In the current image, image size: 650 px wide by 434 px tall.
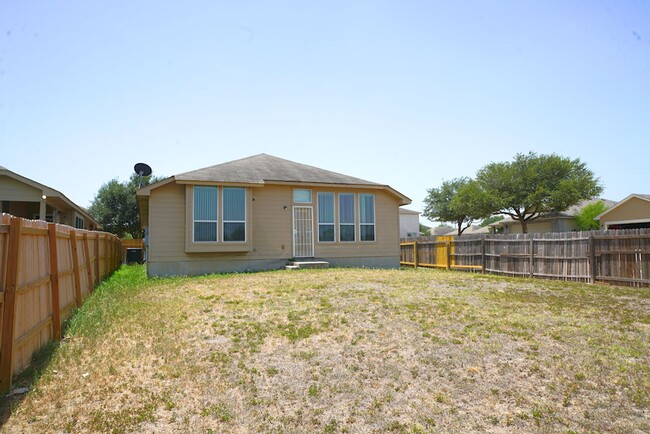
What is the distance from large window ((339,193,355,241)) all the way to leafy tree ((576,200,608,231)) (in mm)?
26098

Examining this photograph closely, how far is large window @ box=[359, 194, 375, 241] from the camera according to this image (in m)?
16.8

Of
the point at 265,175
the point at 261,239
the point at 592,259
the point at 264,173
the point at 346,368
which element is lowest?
the point at 346,368

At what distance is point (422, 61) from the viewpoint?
11727 millimetres

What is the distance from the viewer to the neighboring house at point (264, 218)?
1377cm

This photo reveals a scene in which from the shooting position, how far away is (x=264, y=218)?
1516cm

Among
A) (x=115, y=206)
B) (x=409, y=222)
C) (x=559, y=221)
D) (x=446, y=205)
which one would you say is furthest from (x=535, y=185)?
(x=115, y=206)

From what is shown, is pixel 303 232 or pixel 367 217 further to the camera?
pixel 367 217

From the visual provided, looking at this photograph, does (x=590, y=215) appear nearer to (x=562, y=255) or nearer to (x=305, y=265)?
(x=562, y=255)

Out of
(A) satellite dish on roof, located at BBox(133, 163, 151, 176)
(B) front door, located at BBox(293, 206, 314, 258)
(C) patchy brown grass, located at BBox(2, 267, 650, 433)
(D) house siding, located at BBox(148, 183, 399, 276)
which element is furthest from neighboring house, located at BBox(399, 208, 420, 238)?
(C) patchy brown grass, located at BBox(2, 267, 650, 433)

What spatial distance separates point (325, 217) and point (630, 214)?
2181 centimetres

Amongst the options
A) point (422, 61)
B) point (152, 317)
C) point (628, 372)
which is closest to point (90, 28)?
point (152, 317)

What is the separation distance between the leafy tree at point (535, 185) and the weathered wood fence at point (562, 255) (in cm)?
1879

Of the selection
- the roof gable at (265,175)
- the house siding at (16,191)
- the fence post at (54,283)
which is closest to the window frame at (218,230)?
the roof gable at (265,175)

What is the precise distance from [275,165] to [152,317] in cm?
1117
